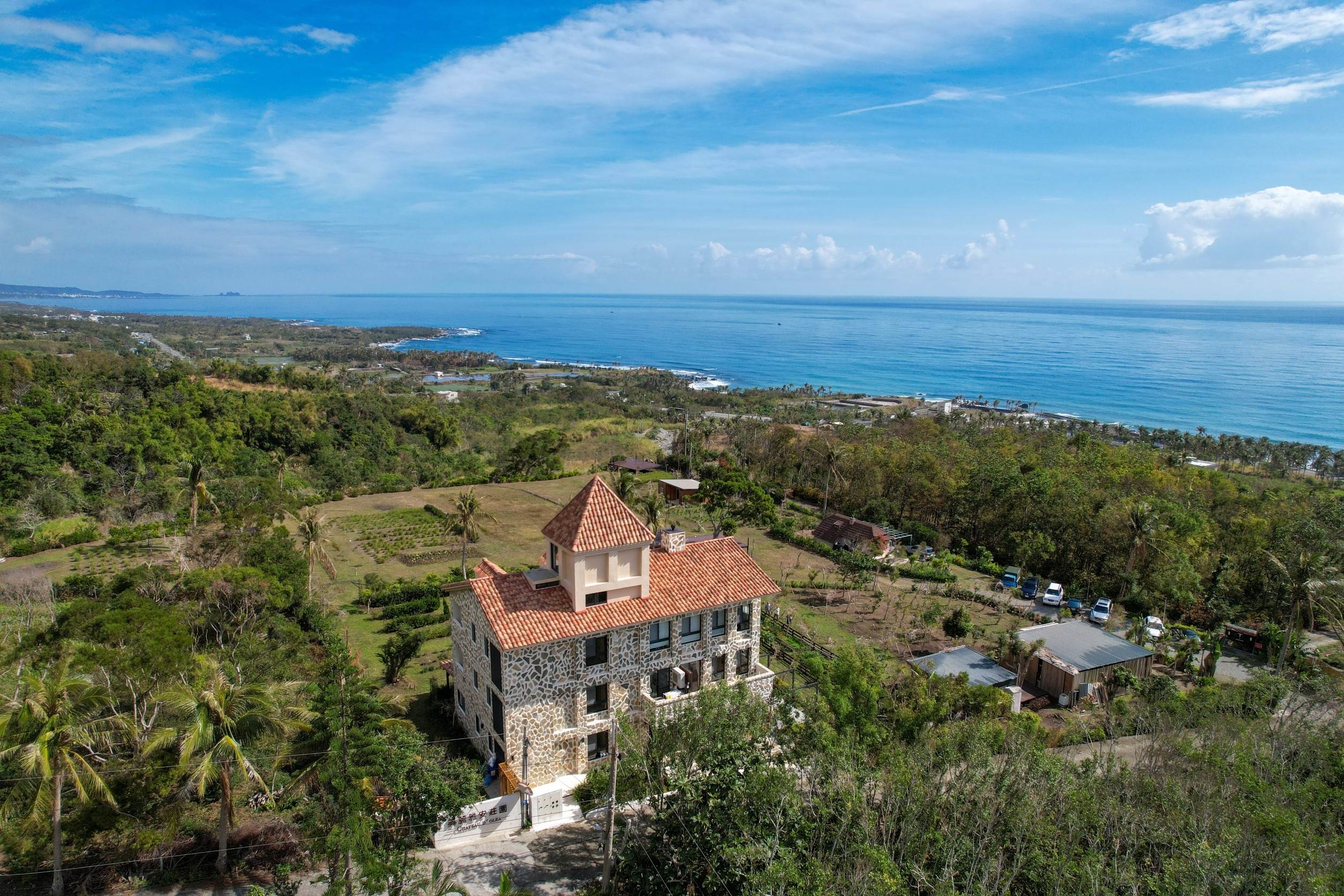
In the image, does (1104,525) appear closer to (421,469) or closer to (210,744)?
(210,744)

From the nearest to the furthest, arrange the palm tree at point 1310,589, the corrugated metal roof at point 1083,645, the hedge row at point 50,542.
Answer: the corrugated metal roof at point 1083,645, the palm tree at point 1310,589, the hedge row at point 50,542

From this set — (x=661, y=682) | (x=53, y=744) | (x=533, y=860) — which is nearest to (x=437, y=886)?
(x=533, y=860)

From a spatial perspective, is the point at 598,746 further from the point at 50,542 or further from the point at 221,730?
the point at 50,542

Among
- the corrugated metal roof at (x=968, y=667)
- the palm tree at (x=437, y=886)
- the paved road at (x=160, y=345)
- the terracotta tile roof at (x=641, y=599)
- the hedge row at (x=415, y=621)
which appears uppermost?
the paved road at (x=160, y=345)

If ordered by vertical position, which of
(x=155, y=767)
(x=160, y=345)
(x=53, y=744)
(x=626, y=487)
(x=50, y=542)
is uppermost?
(x=160, y=345)

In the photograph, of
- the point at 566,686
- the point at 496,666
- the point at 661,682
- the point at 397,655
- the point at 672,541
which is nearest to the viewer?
the point at 496,666

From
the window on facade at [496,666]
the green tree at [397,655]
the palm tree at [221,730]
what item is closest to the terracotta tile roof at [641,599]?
the window on facade at [496,666]

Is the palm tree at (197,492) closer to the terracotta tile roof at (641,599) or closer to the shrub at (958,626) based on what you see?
the terracotta tile roof at (641,599)

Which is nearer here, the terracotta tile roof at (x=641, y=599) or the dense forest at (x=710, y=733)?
the dense forest at (x=710, y=733)

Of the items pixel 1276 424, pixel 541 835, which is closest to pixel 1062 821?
pixel 541 835
